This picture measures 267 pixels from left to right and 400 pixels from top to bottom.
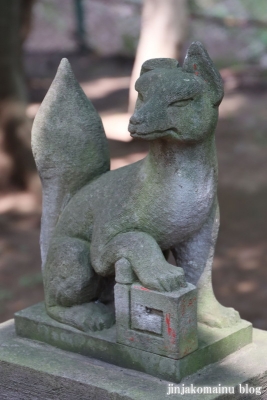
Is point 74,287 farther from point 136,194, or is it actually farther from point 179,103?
point 179,103

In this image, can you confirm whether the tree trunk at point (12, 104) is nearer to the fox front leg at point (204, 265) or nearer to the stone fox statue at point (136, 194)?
the stone fox statue at point (136, 194)

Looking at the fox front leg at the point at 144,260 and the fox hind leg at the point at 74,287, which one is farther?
the fox hind leg at the point at 74,287

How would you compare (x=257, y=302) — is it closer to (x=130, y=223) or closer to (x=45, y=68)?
(x=130, y=223)

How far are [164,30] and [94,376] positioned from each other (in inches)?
217

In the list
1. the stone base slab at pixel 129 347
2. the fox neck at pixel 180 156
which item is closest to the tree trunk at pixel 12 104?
the stone base slab at pixel 129 347

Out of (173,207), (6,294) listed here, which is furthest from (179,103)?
(6,294)

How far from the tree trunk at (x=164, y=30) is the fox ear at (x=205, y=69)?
5061 millimetres

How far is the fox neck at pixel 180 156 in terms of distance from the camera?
8.55ft

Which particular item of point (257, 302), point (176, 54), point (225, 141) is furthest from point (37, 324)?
point (225, 141)

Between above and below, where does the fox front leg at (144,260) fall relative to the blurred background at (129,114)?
above

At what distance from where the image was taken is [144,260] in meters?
2.63

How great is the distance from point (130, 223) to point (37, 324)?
648 mm

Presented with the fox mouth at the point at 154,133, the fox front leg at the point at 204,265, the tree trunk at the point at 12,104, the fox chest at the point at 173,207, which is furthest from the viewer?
the tree trunk at the point at 12,104

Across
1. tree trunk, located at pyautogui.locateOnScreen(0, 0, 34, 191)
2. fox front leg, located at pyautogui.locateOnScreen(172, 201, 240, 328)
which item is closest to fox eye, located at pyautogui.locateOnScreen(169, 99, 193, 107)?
fox front leg, located at pyautogui.locateOnScreen(172, 201, 240, 328)
